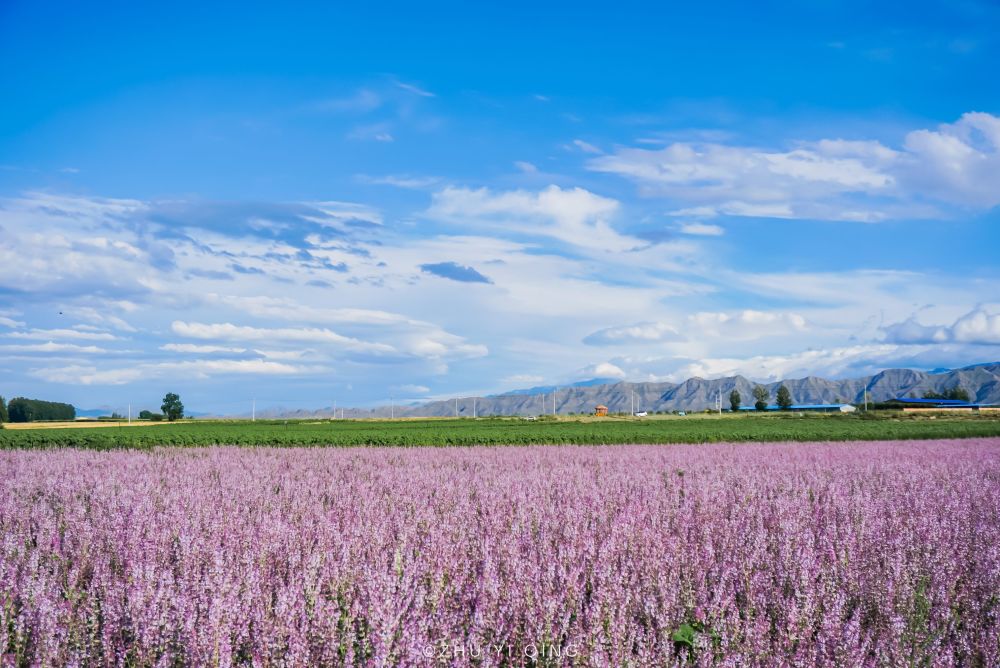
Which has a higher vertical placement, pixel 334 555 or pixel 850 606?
pixel 334 555

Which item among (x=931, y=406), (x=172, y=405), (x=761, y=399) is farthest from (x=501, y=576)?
(x=761, y=399)

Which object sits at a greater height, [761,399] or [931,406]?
[761,399]

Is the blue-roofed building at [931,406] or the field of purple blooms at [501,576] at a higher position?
the field of purple blooms at [501,576]

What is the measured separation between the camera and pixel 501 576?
14.2ft

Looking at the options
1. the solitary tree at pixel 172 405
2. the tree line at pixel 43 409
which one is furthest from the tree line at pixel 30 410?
the solitary tree at pixel 172 405

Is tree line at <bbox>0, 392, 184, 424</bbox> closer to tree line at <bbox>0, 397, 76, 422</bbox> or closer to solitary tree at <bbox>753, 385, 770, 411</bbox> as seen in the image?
tree line at <bbox>0, 397, 76, 422</bbox>

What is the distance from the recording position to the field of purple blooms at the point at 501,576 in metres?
3.19

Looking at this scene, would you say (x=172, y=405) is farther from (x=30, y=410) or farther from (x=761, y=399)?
(x=761, y=399)

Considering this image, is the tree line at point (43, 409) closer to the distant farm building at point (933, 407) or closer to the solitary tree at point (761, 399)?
the distant farm building at point (933, 407)

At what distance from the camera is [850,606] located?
178 inches

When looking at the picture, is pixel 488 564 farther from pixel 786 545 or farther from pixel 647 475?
pixel 647 475

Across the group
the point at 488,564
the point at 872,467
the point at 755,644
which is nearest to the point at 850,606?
the point at 755,644

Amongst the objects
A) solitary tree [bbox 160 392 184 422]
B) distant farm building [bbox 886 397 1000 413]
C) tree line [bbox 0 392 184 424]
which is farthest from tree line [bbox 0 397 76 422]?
distant farm building [bbox 886 397 1000 413]

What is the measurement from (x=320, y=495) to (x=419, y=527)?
9.84 feet
